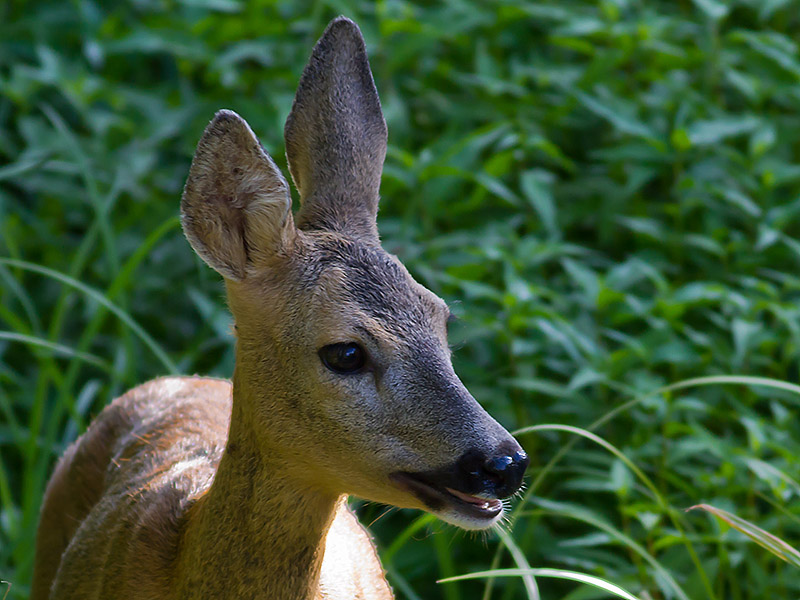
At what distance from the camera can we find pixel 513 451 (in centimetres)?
216

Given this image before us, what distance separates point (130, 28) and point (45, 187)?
3.05 ft

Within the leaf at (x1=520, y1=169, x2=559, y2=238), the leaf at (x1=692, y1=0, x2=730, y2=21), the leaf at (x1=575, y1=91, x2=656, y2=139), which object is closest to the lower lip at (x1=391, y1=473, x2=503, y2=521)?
the leaf at (x1=520, y1=169, x2=559, y2=238)

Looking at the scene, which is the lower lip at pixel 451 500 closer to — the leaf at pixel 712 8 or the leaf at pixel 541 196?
the leaf at pixel 541 196

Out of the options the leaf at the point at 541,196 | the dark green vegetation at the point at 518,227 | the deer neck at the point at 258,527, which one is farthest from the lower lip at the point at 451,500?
the leaf at the point at 541,196

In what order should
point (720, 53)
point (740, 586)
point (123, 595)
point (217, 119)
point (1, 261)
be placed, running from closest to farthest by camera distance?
point (217, 119)
point (123, 595)
point (1, 261)
point (740, 586)
point (720, 53)

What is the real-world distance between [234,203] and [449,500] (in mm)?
790

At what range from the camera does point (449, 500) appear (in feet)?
7.18

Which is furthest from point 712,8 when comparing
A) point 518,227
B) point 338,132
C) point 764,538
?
point 764,538

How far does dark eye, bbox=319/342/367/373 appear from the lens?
89.5 inches

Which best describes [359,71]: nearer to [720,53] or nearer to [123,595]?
[123,595]

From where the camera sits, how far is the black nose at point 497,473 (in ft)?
7.02

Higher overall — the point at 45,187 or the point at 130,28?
the point at 130,28

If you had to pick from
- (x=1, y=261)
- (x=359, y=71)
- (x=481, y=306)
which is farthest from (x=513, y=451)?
(x=481, y=306)

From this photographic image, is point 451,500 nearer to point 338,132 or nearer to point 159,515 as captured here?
point 159,515
